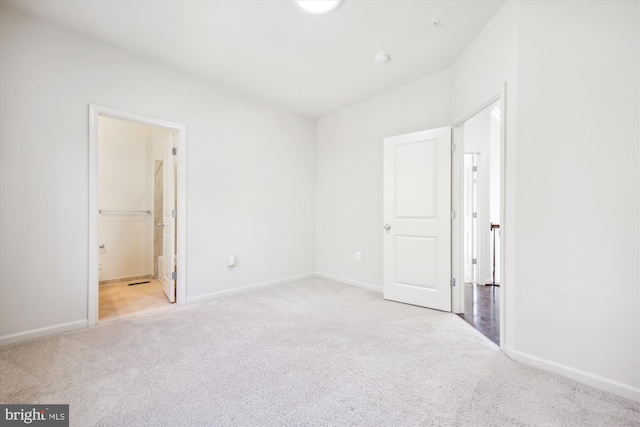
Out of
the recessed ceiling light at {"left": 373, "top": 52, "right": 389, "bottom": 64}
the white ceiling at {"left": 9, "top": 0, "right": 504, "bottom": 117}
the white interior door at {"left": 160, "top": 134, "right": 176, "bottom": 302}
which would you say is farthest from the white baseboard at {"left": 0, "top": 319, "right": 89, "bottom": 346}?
the recessed ceiling light at {"left": 373, "top": 52, "right": 389, "bottom": 64}

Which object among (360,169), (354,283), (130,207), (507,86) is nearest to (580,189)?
(507,86)

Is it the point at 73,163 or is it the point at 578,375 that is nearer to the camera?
the point at 578,375

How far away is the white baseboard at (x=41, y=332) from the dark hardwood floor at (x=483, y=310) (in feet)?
11.9

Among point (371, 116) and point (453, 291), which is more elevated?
point (371, 116)

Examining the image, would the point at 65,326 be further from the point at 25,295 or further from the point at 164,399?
the point at 164,399

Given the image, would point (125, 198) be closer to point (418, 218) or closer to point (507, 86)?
point (418, 218)

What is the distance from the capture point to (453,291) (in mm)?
2928

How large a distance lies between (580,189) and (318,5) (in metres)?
2.20

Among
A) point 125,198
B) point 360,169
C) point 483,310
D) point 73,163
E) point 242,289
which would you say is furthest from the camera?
point 125,198

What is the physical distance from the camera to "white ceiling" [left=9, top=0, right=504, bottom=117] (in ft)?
6.97

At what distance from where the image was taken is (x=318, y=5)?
2068mm

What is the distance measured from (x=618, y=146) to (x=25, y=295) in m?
4.31

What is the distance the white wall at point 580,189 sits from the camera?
157 centimetres

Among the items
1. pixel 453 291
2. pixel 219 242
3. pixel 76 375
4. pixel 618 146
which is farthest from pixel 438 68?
pixel 76 375
